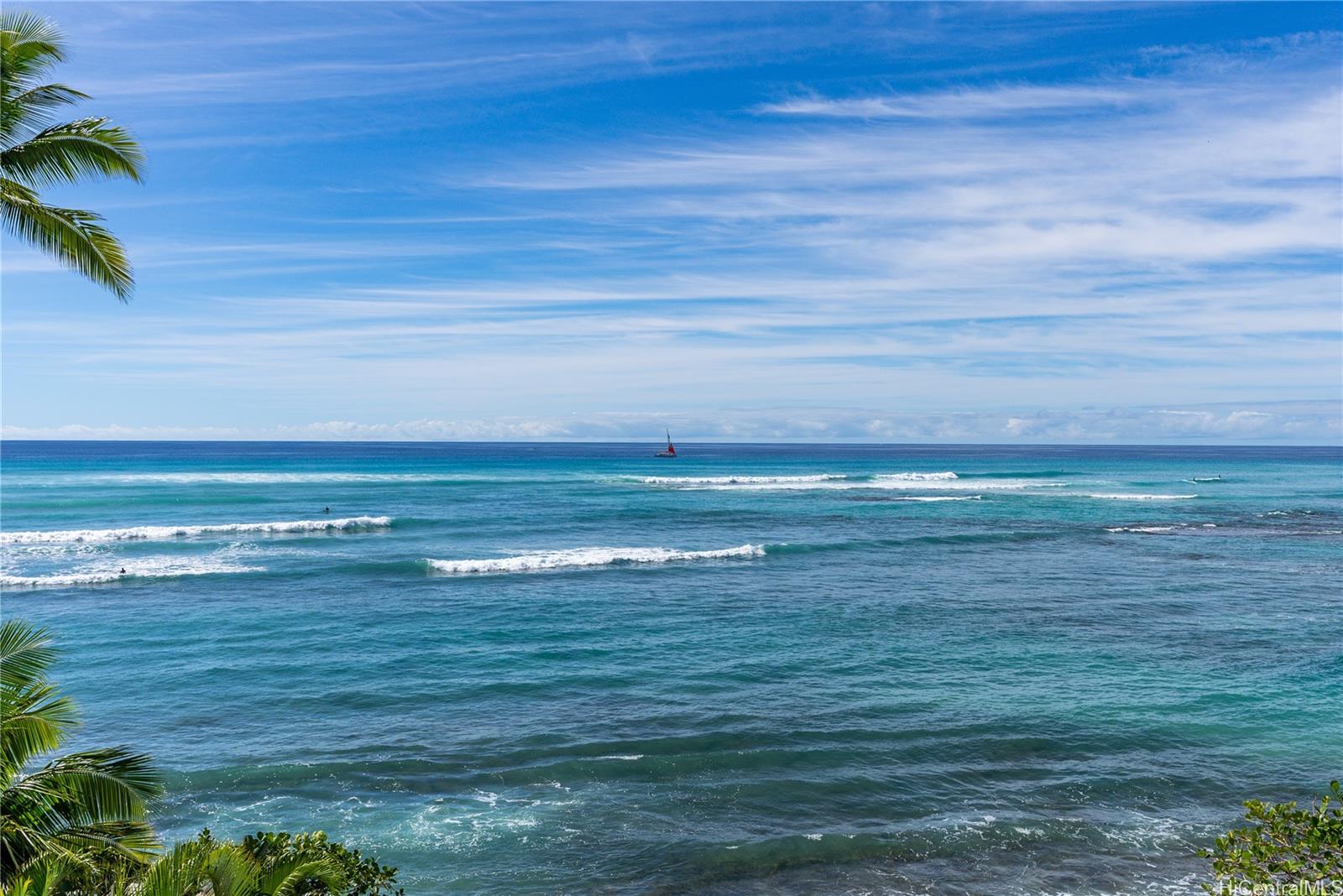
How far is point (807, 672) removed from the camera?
2234 centimetres

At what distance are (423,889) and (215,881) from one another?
5781mm

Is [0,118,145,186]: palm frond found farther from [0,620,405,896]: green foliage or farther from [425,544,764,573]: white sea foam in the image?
[425,544,764,573]: white sea foam

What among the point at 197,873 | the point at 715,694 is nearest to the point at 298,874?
the point at 197,873

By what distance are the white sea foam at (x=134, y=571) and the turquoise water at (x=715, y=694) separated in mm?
249

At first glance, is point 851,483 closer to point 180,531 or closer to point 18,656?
point 180,531

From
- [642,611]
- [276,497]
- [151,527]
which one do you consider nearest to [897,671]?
[642,611]

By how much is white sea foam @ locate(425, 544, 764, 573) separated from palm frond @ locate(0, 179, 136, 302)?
29.4 m

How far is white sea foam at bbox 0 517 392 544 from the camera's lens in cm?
4531

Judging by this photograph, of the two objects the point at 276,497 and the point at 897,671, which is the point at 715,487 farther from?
the point at 897,671

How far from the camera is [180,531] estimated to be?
47781mm

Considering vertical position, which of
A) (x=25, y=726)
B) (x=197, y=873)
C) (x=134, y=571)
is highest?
(x=25, y=726)

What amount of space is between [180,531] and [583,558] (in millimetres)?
24565

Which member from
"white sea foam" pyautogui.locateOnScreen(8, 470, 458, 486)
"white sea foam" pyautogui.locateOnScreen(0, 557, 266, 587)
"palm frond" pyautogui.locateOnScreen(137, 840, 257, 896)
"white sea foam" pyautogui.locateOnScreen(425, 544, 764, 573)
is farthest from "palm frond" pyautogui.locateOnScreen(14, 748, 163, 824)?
"white sea foam" pyautogui.locateOnScreen(8, 470, 458, 486)

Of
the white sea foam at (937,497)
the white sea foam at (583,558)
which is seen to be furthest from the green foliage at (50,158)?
the white sea foam at (937,497)
